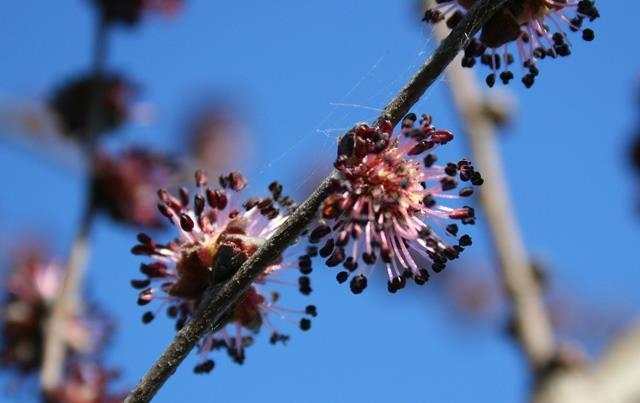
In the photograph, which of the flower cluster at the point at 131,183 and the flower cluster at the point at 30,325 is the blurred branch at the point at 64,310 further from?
the flower cluster at the point at 131,183

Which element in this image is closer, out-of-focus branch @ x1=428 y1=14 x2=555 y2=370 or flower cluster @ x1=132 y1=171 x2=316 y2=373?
flower cluster @ x1=132 y1=171 x2=316 y2=373

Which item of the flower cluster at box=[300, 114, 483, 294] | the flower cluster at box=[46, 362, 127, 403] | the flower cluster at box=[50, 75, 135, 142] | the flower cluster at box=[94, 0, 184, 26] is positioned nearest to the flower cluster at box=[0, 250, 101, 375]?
the flower cluster at box=[46, 362, 127, 403]

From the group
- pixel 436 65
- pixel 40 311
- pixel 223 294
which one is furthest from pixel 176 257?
pixel 40 311

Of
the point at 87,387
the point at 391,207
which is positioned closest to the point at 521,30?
the point at 391,207

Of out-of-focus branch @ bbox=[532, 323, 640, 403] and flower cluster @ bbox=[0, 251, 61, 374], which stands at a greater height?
out-of-focus branch @ bbox=[532, 323, 640, 403]

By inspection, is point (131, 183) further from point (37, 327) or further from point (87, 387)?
point (87, 387)

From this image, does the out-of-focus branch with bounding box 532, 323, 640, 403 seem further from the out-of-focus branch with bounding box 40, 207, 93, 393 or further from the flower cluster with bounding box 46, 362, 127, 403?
the out-of-focus branch with bounding box 40, 207, 93, 393

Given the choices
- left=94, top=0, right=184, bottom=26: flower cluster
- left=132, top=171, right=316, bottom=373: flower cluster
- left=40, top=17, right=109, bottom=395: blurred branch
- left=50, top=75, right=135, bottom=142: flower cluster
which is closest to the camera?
left=132, top=171, right=316, bottom=373: flower cluster

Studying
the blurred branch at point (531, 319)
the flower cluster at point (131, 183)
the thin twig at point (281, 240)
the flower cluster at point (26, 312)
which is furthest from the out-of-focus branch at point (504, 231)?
the thin twig at point (281, 240)
